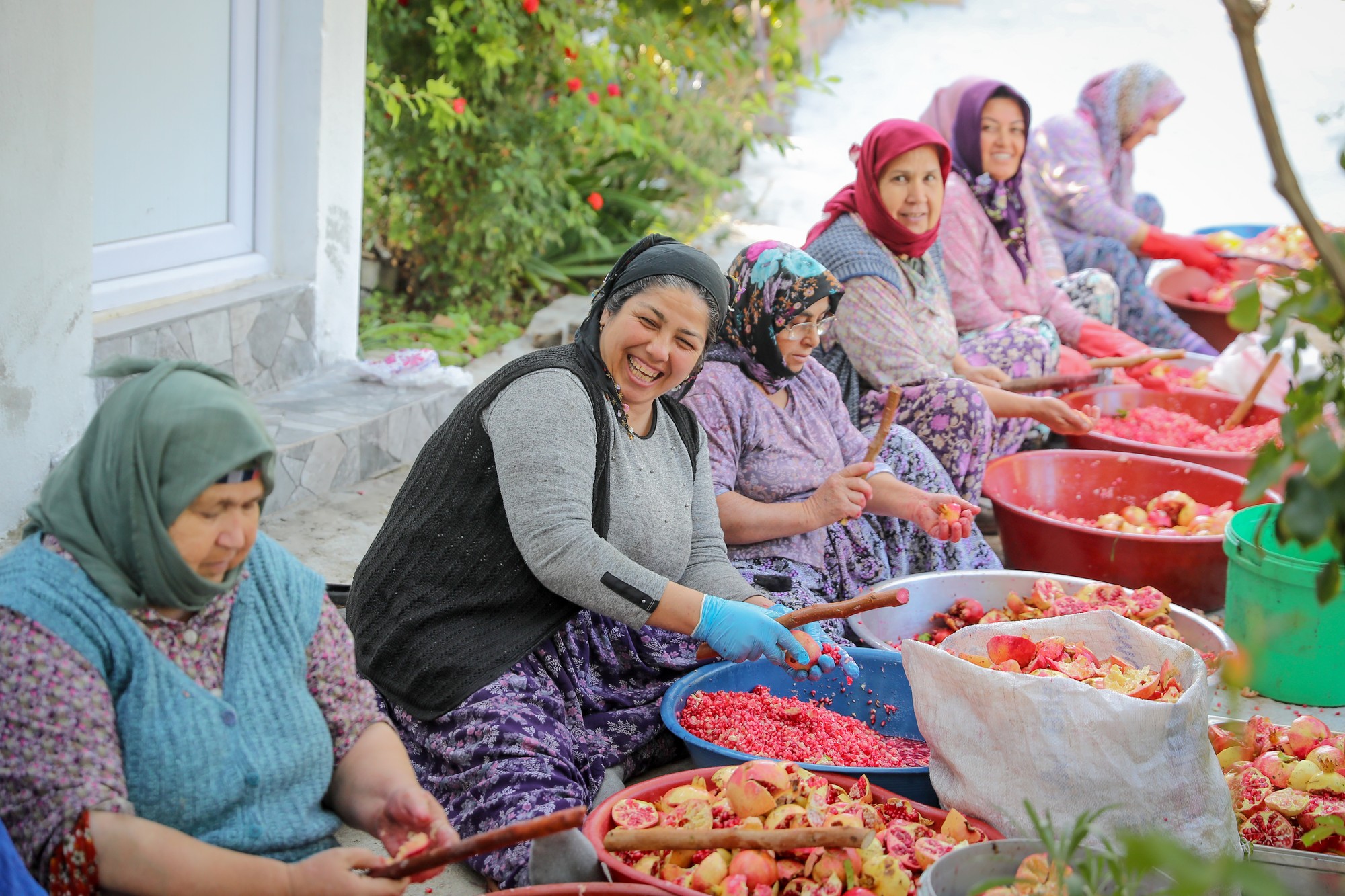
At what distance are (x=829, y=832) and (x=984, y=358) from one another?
111 inches

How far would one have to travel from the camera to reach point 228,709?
145 cm

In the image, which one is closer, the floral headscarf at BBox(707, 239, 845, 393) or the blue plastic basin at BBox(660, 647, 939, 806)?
the blue plastic basin at BBox(660, 647, 939, 806)

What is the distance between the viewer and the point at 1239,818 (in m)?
2.08

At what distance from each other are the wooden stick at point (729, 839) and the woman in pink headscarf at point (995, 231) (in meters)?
3.01

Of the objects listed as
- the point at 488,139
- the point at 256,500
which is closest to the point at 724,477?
the point at 256,500

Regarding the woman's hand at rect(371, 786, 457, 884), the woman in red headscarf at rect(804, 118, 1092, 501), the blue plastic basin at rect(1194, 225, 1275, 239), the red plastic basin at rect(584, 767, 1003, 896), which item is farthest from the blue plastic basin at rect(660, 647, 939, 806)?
the blue plastic basin at rect(1194, 225, 1275, 239)

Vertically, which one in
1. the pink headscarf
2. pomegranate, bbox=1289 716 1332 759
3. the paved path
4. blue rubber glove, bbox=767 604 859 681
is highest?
the paved path

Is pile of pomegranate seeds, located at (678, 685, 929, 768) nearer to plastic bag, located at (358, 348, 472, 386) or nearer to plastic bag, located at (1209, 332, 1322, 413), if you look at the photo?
plastic bag, located at (358, 348, 472, 386)

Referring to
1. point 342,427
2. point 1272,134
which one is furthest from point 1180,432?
point 1272,134

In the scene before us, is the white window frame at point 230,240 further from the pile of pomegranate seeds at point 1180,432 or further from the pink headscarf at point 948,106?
the pile of pomegranate seeds at point 1180,432

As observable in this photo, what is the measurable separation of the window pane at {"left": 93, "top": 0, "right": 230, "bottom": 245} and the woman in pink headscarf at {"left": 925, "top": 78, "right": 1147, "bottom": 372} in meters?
2.58

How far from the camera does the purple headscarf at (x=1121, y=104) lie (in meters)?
5.91

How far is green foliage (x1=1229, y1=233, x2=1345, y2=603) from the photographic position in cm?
99

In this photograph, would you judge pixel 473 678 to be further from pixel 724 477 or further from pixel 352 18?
pixel 352 18
